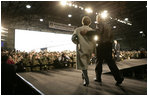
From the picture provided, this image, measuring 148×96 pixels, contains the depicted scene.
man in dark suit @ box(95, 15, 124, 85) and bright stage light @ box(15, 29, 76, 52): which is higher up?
bright stage light @ box(15, 29, 76, 52)

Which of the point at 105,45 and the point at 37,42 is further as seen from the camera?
the point at 37,42

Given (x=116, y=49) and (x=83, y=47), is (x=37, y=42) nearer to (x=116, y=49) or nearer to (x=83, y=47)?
(x=116, y=49)

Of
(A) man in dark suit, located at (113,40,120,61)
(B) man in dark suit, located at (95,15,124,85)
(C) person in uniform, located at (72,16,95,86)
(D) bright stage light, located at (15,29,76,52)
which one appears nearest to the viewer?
(C) person in uniform, located at (72,16,95,86)

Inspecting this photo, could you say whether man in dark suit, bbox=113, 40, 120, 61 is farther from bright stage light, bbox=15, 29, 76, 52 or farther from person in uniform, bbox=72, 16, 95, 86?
bright stage light, bbox=15, 29, 76, 52

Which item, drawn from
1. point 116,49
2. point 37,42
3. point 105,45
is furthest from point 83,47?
point 37,42

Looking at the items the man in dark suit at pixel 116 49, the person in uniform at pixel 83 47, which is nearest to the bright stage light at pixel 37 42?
the man in dark suit at pixel 116 49

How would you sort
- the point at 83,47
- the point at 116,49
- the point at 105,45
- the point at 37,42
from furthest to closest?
the point at 37,42
the point at 116,49
the point at 105,45
the point at 83,47

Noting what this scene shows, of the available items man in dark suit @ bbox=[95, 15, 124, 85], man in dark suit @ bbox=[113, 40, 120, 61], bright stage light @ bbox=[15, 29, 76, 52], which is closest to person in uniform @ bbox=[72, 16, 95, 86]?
man in dark suit @ bbox=[95, 15, 124, 85]

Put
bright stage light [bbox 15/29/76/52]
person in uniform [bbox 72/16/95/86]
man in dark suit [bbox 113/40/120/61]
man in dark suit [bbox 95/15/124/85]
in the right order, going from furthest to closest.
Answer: bright stage light [bbox 15/29/76/52] → man in dark suit [bbox 113/40/120/61] → man in dark suit [bbox 95/15/124/85] → person in uniform [bbox 72/16/95/86]

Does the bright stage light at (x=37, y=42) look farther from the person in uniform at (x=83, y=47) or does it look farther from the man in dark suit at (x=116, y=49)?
the person in uniform at (x=83, y=47)

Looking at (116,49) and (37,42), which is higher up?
(37,42)

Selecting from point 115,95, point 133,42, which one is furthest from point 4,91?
point 133,42

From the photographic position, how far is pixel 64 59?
5.66 m

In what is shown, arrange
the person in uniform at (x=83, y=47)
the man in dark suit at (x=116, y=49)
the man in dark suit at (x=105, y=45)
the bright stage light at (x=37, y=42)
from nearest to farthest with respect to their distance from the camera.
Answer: the person in uniform at (x=83, y=47) → the man in dark suit at (x=105, y=45) → the man in dark suit at (x=116, y=49) → the bright stage light at (x=37, y=42)
